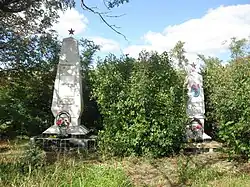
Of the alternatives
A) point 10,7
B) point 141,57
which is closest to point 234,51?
point 141,57

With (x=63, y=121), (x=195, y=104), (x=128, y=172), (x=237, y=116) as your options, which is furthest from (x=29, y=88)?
(x=237, y=116)

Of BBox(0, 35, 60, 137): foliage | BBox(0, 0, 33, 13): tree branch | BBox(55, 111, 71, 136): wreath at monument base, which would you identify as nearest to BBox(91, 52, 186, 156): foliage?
BBox(55, 111, 71, 136): wreath at monument base

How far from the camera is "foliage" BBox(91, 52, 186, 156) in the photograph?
834 cm

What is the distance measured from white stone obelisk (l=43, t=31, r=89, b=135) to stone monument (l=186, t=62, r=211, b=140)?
3.08 meters

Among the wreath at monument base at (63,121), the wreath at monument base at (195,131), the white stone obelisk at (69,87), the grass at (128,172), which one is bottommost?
the grass at (128,172)

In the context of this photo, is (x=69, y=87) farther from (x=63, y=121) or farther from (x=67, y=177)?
(x=67, y=177)

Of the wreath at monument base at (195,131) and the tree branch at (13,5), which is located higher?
the tree branch at (13,5)

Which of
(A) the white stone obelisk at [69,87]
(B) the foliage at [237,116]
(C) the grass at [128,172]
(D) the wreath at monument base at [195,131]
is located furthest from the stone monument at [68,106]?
(B) the foliage at [237,116]

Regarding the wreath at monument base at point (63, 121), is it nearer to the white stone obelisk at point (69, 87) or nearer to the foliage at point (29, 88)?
the white stone obelisk at point (69, 87)

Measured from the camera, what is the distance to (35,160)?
6004 millimetres

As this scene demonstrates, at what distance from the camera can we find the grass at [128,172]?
4691 mm

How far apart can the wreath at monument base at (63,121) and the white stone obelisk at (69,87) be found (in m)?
0.09

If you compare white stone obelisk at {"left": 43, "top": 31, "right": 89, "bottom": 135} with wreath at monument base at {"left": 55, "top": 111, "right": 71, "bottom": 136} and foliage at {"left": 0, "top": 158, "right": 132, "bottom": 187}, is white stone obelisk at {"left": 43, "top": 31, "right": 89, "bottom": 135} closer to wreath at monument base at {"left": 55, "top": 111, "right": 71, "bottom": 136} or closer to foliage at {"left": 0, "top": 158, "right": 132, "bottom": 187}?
wreath at monument base at {"left": 55, "top": 111, "right": 71, "bottom": 136}

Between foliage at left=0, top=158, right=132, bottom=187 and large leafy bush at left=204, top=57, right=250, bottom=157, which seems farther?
large leafy bush at left=204, top=57, right=250, bottom=157
